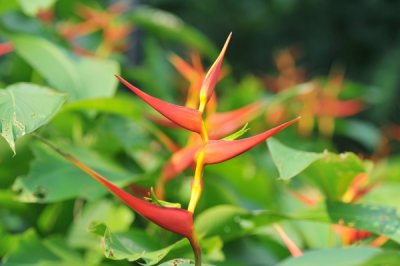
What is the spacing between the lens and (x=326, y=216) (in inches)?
31.9

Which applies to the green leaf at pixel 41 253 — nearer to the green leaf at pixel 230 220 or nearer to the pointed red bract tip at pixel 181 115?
the green leaf at pixel 230 220

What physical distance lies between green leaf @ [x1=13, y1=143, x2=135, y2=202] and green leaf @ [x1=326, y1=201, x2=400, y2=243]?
0.81ft

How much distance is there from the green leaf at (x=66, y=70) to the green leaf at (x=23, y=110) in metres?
0.25

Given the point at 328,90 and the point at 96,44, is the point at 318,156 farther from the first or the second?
the point at 328,90

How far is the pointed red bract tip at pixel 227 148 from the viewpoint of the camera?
60 centimetres

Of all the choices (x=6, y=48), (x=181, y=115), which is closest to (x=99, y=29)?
(x=6, y=48)

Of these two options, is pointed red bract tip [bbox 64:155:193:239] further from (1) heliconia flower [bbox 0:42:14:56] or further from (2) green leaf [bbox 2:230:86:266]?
(1) heliconia flower [bbox 0:42:14:56]

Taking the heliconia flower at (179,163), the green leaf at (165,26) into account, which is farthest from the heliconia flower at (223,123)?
the green leaf at (165,26)

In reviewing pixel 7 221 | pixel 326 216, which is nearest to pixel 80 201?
pixel 7 221

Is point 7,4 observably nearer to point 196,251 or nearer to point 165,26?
point 165,26

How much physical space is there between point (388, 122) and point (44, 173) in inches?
105

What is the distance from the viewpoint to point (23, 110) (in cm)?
68

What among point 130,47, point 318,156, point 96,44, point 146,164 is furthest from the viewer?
point 130,47

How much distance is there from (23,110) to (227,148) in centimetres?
20
